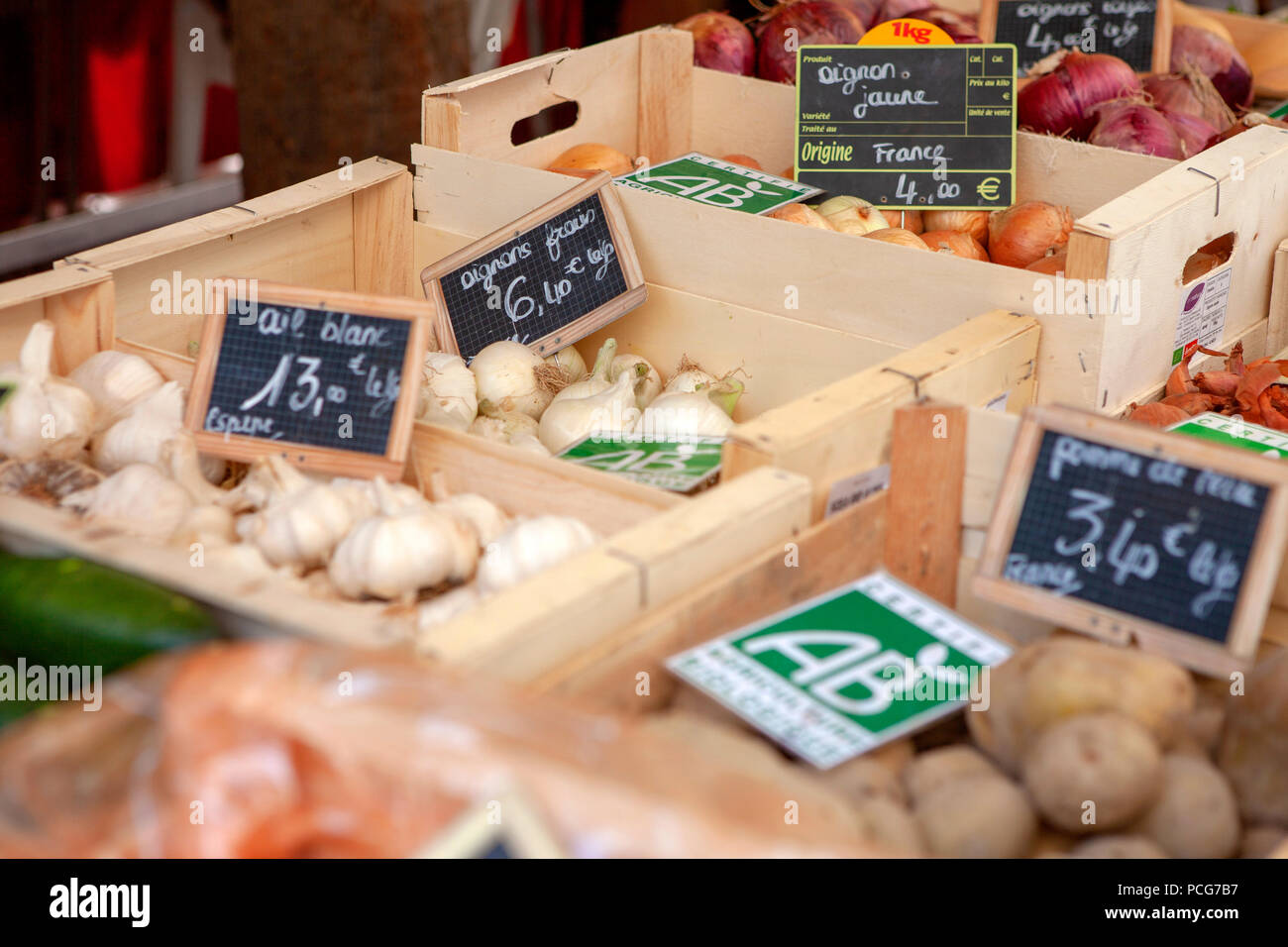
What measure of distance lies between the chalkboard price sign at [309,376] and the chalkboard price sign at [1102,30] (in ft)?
7.29

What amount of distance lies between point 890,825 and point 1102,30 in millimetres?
2832

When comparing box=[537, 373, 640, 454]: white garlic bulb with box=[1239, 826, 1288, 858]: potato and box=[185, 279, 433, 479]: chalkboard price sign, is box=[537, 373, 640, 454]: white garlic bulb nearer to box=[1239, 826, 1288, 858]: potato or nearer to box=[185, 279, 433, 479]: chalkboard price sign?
box=[185, 279, 433, 479]: chalkboard price sign

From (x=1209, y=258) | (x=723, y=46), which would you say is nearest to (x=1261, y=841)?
(x=1209, y=258)

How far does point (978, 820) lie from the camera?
1.36 m

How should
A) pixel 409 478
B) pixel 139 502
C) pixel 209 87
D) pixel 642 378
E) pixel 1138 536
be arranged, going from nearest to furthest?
pixel 1138 536 < pixel 139 502 < pixel 409 478 < pixel 642 378 < pixel 209 87

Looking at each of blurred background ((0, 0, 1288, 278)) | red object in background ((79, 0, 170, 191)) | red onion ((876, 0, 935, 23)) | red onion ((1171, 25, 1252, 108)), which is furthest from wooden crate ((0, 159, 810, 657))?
red object in background ((79, 0, 170, 191))

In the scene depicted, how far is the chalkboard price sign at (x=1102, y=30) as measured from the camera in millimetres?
3455

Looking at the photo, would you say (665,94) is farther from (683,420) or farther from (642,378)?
(683,420)

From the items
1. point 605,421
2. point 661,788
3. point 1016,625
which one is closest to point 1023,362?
point 1016,625

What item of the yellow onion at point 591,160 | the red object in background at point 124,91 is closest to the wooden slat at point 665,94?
the yellow onion at point 591,160

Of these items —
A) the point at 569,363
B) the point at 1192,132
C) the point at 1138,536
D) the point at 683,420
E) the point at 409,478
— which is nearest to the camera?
the point at 1138,536

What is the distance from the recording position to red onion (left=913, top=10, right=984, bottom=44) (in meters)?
3.36

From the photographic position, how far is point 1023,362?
2174 millimetres
